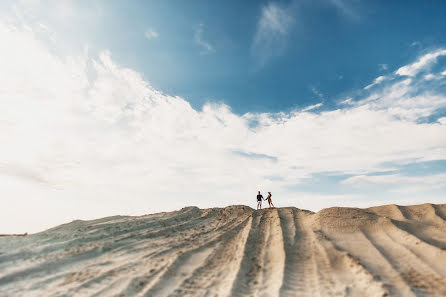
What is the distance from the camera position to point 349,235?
10.2 meters

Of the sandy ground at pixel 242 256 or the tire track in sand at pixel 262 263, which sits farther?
the sandy ground at pixel 242 256

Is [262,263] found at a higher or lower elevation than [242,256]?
lower

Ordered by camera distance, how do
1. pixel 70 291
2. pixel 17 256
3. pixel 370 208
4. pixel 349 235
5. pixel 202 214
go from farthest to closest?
pixel 202 214, pixel 370 208, pixel 349 235, pixel 17 256, pixel 70 291

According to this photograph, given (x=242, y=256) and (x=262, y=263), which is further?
(x=242, y=256)

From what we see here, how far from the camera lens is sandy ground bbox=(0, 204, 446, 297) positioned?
6816 mm

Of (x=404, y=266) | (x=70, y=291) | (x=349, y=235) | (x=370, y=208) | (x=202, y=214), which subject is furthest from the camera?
(x=202, y=214)

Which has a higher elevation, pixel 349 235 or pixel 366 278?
pixel 349 235

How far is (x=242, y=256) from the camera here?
8.55 meters

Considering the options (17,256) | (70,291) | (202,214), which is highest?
(202,214)

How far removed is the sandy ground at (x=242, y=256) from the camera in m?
6.82

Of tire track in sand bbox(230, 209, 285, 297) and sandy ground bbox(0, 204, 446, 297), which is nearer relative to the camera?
tire track in sand bbox(230, 209, 285, 297)

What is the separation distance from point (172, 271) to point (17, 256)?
5597 millimetres

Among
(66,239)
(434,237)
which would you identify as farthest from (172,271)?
(434,237)

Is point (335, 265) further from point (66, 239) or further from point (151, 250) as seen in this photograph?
point (66, 239)
